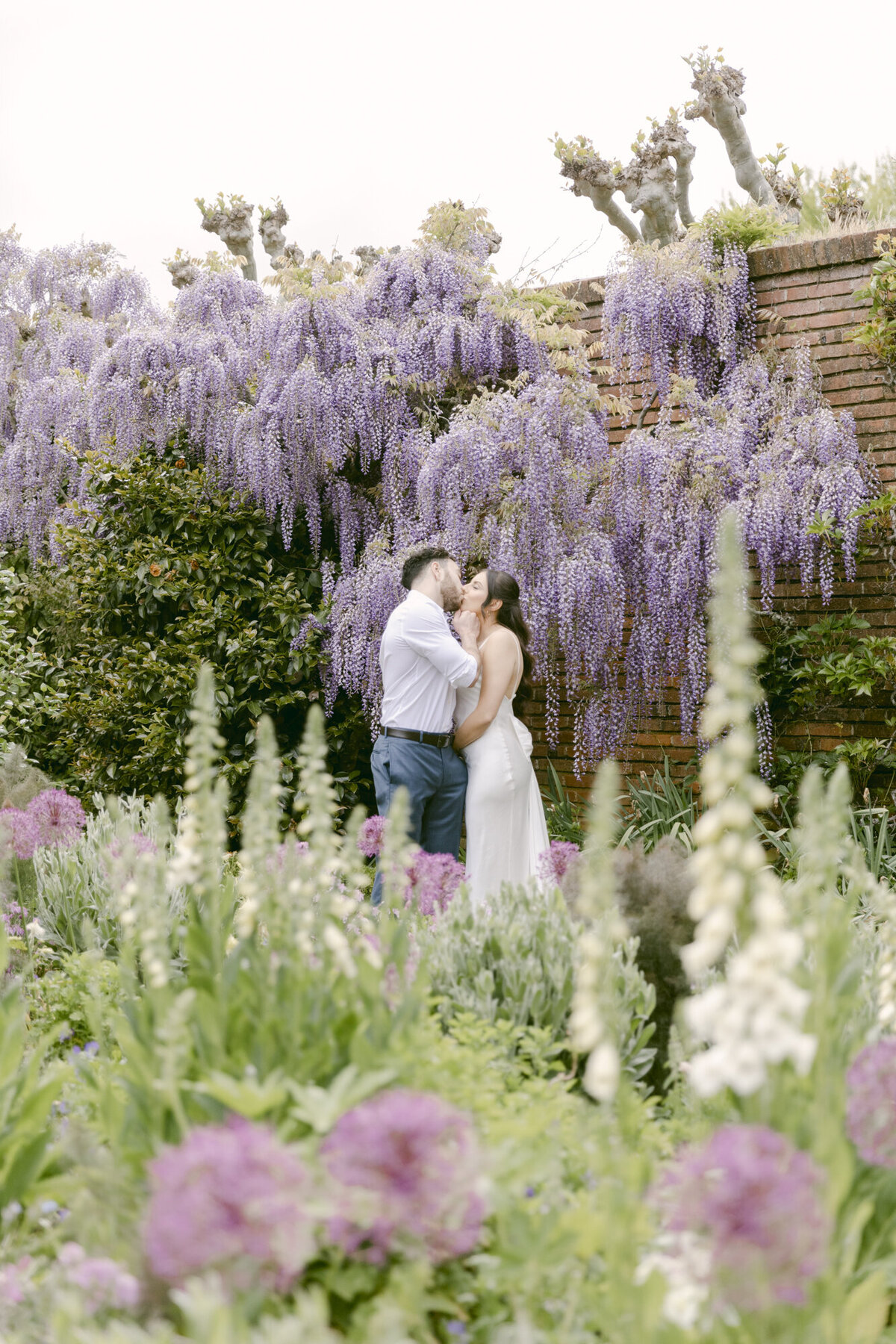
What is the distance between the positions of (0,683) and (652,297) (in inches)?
170

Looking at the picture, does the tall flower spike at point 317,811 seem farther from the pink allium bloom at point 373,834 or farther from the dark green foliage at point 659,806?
the dark green foliage at point 659,806

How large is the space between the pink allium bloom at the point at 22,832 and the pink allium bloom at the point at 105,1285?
2377 mm

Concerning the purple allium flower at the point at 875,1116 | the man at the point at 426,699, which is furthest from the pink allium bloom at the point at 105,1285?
the man at the point at 426,699

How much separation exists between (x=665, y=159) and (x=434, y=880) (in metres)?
5.79

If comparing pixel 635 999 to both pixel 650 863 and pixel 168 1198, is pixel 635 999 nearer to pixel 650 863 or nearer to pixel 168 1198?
pixel 650 863

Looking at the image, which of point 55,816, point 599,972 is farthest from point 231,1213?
point 55,816

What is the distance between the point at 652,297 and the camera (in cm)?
601

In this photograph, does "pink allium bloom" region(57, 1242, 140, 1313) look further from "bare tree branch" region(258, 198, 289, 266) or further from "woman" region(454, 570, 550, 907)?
"bare tree branch" region(258, 198, 289, 266)

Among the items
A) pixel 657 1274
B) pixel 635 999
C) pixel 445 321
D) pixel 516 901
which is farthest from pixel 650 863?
pixel 445 321

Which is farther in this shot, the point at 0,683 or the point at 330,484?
the point at 330,484

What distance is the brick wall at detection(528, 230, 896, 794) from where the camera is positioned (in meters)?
5.66

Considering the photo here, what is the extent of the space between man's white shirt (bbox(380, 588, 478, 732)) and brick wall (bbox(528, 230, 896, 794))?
2237mm

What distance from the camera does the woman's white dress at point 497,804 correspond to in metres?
4.41

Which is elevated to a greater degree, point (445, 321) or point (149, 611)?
point (445, 321)
